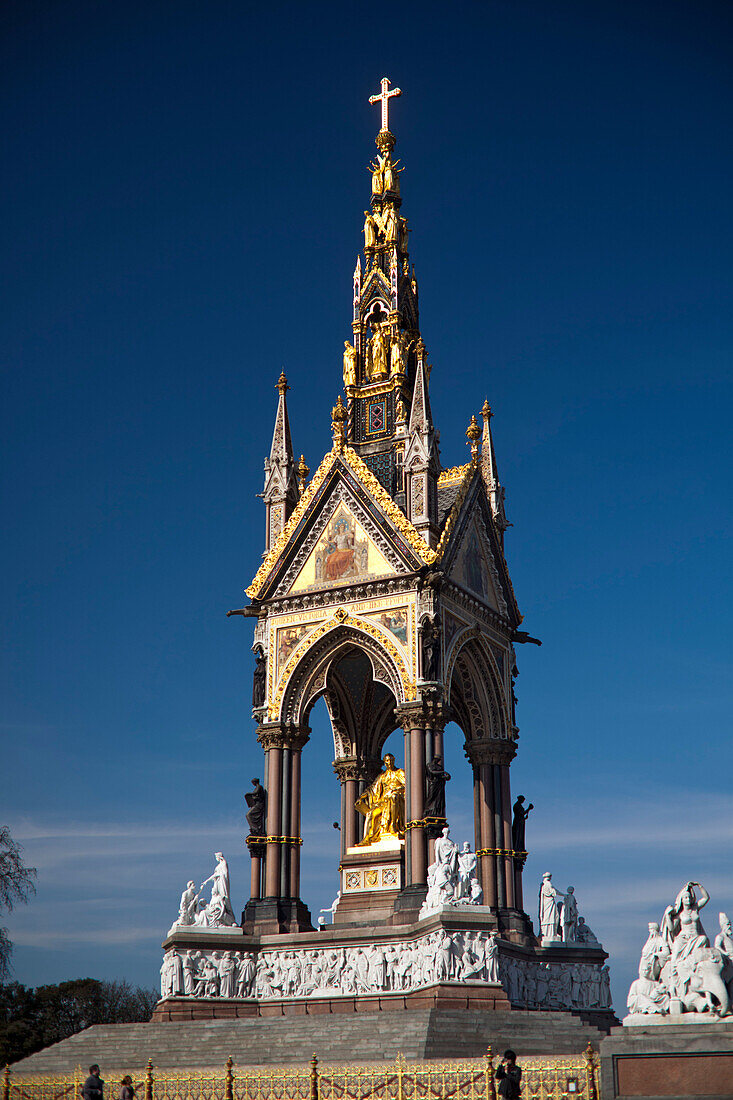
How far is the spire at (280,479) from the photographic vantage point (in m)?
34.5

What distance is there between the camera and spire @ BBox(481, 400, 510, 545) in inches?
1426

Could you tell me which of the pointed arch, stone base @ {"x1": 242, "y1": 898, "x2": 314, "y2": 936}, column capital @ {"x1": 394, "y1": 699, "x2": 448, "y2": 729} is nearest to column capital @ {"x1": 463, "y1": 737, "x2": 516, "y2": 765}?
the pointed arch

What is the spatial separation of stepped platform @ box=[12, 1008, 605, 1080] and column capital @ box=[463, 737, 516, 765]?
380 inches

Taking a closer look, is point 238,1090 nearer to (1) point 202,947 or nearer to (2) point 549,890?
(1) point 202,947

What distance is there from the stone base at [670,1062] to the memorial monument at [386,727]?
921cm

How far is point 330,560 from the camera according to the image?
108ft

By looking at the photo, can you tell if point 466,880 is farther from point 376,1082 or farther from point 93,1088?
point 93,1088

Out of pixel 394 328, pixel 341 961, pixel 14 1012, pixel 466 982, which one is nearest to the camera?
pixel 466 982

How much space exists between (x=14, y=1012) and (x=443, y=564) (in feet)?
77.4

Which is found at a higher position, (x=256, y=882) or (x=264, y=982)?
(x=256, y=882)

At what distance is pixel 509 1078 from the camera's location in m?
17.5

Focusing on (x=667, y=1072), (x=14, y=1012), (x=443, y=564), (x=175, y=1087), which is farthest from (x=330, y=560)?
(x=14, y=1012)

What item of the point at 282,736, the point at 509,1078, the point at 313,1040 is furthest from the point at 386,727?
the point at 509,1078

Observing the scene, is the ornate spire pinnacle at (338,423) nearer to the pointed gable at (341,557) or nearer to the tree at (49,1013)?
the pointed gable at (341,557)
